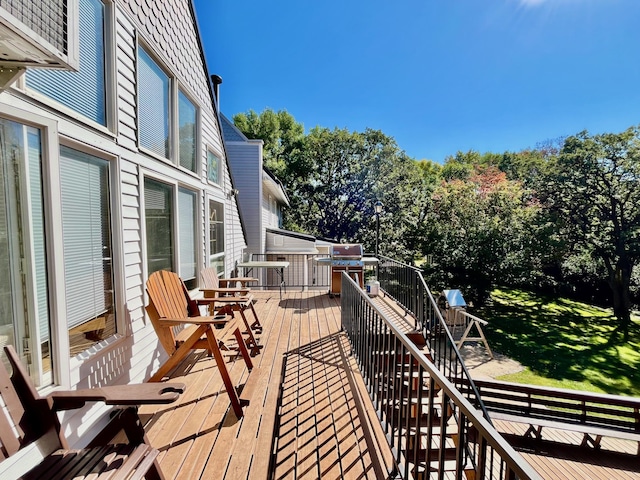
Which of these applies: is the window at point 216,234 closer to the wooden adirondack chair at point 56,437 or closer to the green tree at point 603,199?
the wooden adirondack chair at point 56,437

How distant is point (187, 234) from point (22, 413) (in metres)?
3.13

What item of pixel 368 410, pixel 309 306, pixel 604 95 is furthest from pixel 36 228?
pixel 604 95

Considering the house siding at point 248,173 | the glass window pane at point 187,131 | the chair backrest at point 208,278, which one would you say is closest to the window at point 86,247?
the chair backrest at point 208,278

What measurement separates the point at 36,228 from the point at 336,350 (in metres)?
3.22

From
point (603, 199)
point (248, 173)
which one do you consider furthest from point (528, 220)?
point (248, 173)

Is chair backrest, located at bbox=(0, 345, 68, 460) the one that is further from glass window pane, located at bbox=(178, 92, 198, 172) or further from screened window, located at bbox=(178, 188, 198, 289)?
glass window pane, located at bbox=(178, 92, 198, 172)

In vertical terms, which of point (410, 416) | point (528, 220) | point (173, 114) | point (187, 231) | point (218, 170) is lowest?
point (410, 416)

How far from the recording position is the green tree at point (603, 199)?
39.9 feet

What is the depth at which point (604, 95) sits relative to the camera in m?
19.0

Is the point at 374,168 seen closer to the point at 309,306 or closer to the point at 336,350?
the point at 309,306

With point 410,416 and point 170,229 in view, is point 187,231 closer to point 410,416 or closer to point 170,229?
point 170,229

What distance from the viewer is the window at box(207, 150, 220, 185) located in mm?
5568

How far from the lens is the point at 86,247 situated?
2.26 meters

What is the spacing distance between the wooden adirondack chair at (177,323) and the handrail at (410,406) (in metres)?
1.21
